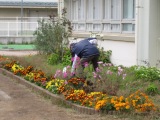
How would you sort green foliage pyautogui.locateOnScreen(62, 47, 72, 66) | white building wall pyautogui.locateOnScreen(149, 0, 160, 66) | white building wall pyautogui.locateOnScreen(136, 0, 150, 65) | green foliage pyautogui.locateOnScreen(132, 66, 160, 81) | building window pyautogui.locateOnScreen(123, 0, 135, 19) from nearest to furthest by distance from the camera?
1. green foliage pyautogui.locateOnScreen(132, 66, 160, 81)
2. white building wall pyautogui.locateOnScreen(149, 0, 160, 66)
3. white building wall pyautogui.locateOnScreen(136, 0, 150, 65)
4. building window pyautogui.locateOnScreen(123, 0, 135, 19)
5. green foliage pyautogui.locateOnScreen(62, 47, 72, 66)

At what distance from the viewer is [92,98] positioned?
909cm

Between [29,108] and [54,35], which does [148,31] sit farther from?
[54,35]

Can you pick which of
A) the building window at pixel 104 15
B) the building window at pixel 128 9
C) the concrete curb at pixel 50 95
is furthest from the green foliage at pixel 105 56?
the concrete curb at pixel 50 95

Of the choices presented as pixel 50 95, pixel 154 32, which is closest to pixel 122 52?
pixel 154 32

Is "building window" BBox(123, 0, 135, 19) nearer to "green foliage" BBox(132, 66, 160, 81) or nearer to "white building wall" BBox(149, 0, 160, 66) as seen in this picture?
"white building wall" BBox(149, 0, 160, 66)

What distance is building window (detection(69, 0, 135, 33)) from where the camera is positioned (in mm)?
15328

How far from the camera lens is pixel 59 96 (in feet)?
33.1

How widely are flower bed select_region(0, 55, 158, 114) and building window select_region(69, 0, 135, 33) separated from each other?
4.33 metres

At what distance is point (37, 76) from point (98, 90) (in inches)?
129

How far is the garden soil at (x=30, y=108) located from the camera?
8.64m

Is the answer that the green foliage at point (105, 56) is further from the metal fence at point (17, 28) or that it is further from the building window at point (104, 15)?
the metal fence at point (17, 28)

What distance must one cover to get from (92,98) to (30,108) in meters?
1.45

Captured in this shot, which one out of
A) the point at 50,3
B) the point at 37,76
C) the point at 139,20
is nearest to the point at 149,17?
the point at 139,20

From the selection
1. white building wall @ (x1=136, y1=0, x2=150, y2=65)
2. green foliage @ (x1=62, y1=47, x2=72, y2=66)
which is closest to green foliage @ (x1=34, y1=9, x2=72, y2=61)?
green foliage @ (x1=62, y1=47, x2=72, y2=66)
